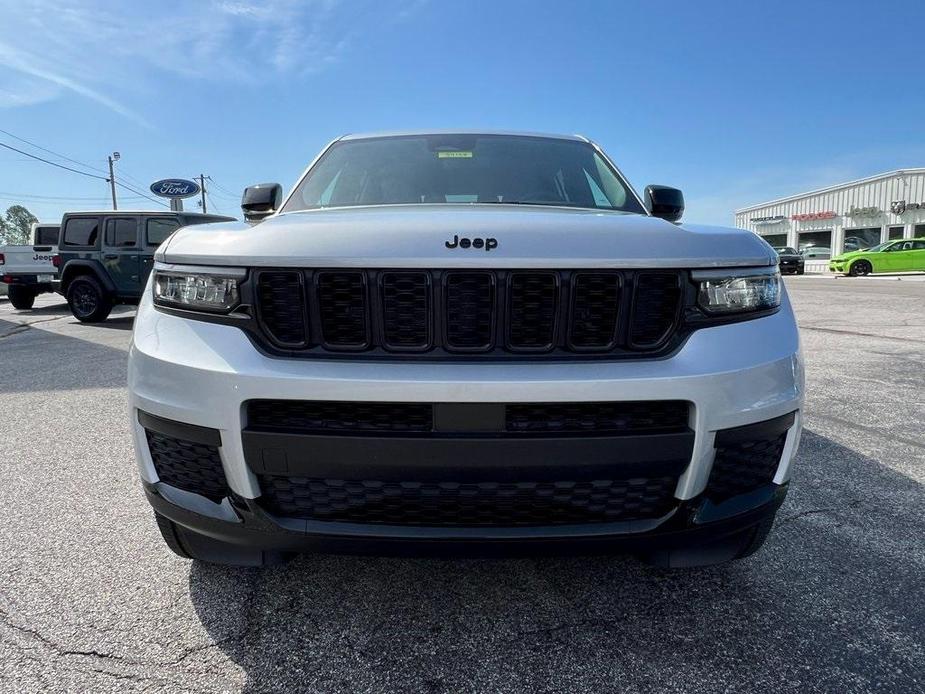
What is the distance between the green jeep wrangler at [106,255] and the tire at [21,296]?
4.24 m

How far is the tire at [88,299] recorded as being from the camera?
1105cm

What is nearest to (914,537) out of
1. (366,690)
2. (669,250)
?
(669,250)

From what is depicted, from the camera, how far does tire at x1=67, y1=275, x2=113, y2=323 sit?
435 inches

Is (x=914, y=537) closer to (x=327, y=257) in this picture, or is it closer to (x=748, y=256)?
(x=748, y=256)

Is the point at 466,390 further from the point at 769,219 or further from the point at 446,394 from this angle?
the point at 769,219

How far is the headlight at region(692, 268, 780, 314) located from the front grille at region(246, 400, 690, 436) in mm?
328

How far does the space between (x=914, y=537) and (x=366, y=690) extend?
225 cm

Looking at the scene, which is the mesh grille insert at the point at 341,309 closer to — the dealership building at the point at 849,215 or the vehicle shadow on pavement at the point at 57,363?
the vehicle shadow on pavement at the point at 57,363

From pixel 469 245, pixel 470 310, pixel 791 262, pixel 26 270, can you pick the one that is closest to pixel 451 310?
pixel 470 310

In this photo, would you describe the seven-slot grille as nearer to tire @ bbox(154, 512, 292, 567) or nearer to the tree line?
tire @ bbox(154, 512, 292, 567)

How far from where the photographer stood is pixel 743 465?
1.63 meters

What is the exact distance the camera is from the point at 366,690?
1.57 m

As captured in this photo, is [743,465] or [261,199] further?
[261,199]

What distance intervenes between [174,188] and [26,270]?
1419cm
